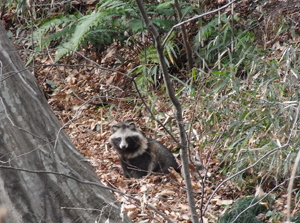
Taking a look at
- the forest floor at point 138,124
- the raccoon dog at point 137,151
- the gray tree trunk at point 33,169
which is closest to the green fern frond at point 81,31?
the forest floor at point 138,124

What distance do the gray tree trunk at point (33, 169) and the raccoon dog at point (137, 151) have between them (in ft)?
7.97

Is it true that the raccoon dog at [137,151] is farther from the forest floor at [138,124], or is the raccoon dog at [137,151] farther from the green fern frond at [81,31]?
the green fern frond at [81,31]

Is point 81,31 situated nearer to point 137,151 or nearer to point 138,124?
point 138,124

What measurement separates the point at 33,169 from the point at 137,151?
291cm

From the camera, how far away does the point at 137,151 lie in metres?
6.09

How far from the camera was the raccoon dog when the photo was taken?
5867 millimetres

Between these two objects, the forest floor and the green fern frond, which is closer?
the forest floor

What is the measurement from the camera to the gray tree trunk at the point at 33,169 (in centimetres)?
326

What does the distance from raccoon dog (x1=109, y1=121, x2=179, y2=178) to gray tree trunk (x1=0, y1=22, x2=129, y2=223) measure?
2.43 m

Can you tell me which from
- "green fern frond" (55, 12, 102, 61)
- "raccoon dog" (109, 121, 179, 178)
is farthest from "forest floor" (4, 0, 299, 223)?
"green fern frond" (55, 12, 102, 61)

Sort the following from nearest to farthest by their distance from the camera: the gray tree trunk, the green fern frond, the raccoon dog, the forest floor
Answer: the gray tree trunk → the forest floor → the raccoon dog → the green fern frond

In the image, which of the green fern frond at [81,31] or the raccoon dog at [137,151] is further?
the green fern frond at [81,31]

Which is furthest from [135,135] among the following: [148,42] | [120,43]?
A: [120,43]

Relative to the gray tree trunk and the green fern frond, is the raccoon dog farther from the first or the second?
the gray tree trunk
